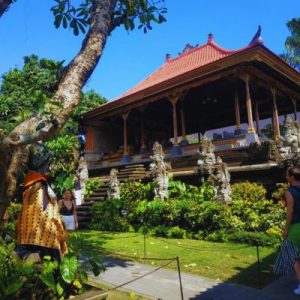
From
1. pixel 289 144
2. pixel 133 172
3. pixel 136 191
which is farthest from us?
pixel 133 172

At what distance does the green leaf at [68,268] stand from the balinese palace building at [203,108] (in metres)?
7.58

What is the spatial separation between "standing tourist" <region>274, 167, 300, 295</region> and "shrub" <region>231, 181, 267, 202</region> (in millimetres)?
5123

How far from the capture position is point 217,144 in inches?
537

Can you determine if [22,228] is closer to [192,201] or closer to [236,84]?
[192,201]

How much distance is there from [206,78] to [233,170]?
5.39 metres

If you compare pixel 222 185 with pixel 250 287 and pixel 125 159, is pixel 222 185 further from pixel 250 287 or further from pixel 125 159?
pixel 125 159

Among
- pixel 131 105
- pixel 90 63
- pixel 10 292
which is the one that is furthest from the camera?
pixel 131 105

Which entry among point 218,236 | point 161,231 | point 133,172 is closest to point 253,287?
point 218,236

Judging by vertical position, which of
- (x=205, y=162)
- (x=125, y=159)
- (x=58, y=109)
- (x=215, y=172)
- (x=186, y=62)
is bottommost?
(x=215, y=172)

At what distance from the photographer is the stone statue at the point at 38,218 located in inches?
137

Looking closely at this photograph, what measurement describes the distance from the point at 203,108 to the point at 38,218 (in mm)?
18658

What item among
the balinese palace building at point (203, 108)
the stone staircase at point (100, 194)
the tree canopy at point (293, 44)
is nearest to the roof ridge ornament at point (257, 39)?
the balinese palace building at point (203, 108)

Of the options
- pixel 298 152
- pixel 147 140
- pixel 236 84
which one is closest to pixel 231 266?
pixel 298 152

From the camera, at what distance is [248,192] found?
31.3ft
